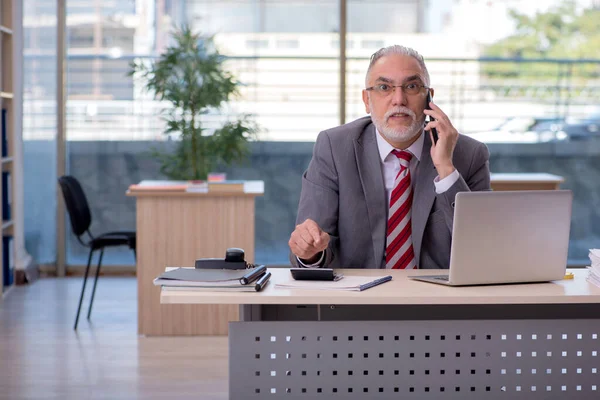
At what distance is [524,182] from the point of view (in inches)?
239

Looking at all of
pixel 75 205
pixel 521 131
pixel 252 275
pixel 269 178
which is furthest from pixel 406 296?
pixel 521 131

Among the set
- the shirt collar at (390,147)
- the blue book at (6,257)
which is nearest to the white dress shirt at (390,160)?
the shirt collar at (390,147)

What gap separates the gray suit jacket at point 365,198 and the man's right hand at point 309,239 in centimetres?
24

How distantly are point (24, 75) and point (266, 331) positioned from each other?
4.77 meters

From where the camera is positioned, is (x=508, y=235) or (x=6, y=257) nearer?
(x=508, y=235)

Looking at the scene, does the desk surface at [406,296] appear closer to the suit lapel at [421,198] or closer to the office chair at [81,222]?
the suit lapel at [421,198]

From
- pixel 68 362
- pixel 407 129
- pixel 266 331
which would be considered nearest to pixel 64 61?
pixel 68 362

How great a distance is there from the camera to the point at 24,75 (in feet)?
21.0

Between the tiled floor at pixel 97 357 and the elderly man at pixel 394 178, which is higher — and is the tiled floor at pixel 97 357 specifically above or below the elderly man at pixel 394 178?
below

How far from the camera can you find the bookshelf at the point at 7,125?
582 centimetres

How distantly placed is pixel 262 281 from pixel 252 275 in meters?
0.03

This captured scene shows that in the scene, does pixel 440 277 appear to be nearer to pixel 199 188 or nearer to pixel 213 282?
pixel 213 282

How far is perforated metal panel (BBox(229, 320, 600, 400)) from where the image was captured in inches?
89.7

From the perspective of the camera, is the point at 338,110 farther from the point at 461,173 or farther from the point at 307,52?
the point at 461,173
